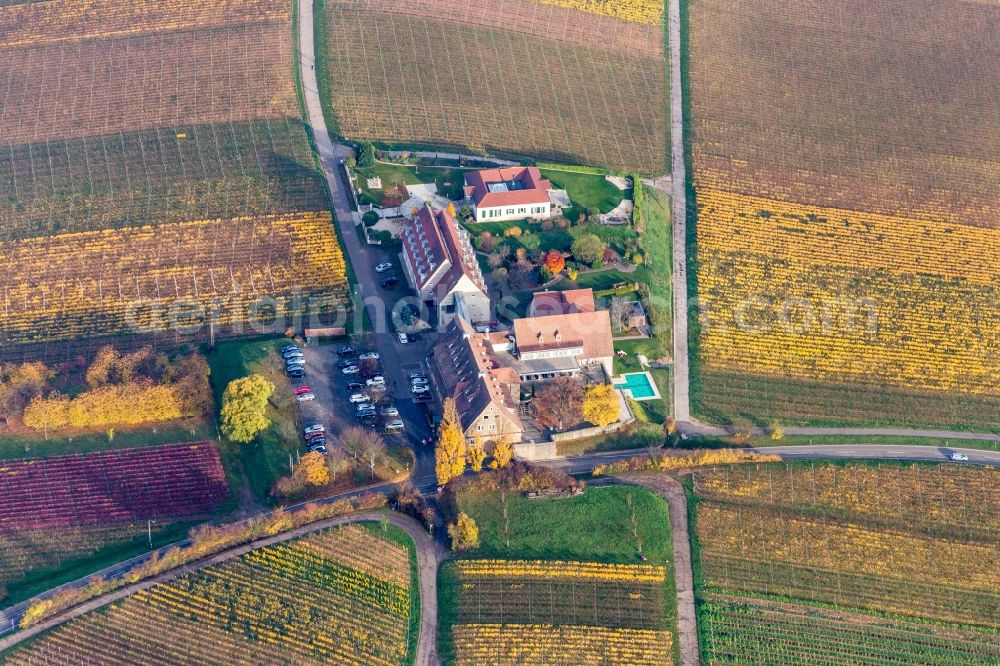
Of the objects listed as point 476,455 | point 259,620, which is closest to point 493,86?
point 476,455

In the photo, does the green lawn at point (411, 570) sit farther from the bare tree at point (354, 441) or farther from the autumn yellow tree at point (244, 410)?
the autumn yellow tree at point (244, 410)

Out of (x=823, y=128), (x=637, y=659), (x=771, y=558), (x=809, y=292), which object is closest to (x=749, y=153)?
(x=823, y=128)

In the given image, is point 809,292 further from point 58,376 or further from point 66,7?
point 66,7

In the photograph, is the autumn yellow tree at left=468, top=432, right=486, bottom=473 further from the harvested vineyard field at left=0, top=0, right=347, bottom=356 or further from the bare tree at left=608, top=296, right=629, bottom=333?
the harvested vineyard field at left=0, top=0, right=347, bottom=356

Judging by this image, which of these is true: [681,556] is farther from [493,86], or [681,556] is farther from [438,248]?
[493,86]

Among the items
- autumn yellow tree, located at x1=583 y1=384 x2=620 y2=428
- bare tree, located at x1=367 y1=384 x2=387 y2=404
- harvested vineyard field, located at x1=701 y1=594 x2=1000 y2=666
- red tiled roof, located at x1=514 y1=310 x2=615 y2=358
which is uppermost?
red tiled roof, located at x1=514 y1=310 x2=615 y2=358

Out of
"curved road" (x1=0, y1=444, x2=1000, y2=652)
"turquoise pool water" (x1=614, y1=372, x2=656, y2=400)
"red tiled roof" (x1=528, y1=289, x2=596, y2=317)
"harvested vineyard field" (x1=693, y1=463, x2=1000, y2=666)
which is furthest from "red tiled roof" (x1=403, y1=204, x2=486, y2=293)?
"harvested vineyard field" (x1=693, y1=463, x2=1000, y2=666)

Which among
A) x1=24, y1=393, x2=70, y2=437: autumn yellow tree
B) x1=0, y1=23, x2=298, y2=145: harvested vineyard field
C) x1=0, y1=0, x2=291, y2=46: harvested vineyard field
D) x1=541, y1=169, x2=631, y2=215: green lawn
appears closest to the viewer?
x1=24, y1=393, x2=70, y2=437: autumn yellow tree

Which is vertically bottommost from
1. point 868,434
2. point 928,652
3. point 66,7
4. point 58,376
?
point 928,652
